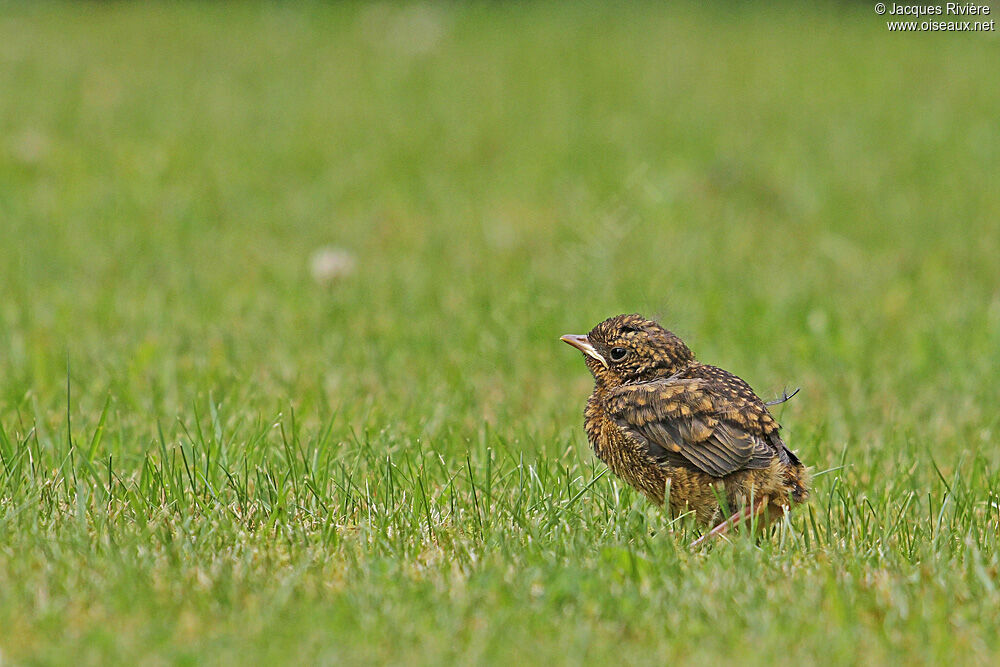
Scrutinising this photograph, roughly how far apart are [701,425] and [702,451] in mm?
86

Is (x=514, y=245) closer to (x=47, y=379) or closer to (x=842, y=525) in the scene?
(x=47, y=379)

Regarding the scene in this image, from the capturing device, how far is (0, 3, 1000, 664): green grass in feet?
11.5

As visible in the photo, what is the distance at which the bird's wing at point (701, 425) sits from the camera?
4297 millimetres

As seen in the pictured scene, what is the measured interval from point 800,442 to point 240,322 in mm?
3209

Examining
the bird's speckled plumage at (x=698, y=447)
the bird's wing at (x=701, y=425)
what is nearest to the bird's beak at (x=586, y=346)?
the bird's speckled plumage at (x=698, y=447)

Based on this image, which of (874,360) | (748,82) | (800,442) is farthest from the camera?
(748,82)

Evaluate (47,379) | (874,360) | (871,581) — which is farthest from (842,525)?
(47,379)

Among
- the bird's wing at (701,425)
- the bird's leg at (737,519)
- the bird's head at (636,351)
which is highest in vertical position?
the bird's head at (636,351)

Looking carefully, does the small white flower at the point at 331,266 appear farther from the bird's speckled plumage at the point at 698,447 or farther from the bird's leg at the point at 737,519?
the bird's leg at the point at 737,519

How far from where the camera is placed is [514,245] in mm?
8852

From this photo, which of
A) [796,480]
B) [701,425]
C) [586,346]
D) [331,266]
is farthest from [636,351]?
[331,266]

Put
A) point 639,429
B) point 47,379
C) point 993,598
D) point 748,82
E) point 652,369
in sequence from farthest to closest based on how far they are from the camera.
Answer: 1. point 748,82
2. point 47,379
3. point 652,369
4. point 639,429
5. point 993,598

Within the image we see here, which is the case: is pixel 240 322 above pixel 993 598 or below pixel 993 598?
above

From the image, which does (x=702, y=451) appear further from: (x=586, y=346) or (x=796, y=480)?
(x=586, y=346)
